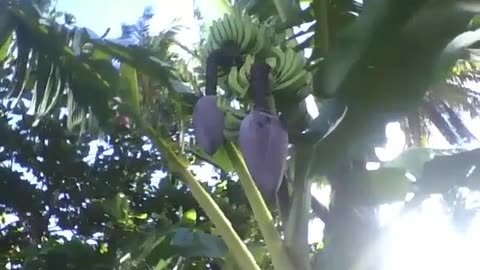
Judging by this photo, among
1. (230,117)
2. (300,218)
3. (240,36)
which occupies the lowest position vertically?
(300,218)

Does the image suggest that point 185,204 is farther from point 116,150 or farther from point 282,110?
point 282,110

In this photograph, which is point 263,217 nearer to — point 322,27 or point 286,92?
point 286,92

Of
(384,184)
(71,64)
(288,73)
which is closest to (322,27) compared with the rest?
(288,73)

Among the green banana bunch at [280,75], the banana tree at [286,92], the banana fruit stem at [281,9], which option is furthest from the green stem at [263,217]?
the banana fruit stem at [281,9]

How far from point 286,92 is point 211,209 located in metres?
0.22

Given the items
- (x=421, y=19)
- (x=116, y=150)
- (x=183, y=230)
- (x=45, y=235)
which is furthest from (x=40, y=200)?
(x=421, y=19)

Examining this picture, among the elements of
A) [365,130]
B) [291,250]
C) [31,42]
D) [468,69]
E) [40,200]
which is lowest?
[291,250]

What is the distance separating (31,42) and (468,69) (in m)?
1.58

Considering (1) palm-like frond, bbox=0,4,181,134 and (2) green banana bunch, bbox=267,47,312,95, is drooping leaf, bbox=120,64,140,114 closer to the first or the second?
(1) palm-like frond, bbox=0,4,181,134

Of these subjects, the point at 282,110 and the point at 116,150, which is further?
the point at 116,150

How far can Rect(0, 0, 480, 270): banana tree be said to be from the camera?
1.02 meters

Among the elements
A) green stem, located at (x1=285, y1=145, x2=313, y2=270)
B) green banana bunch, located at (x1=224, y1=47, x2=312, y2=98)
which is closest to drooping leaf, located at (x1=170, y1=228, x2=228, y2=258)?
green stem, located at (x1=285, y1=145, x2=313, y2=270)

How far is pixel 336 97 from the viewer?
1083 millimetres

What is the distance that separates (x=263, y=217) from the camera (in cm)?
120
